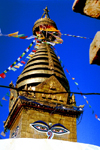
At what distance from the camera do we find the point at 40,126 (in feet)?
43.5

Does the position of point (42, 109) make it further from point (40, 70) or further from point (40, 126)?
point (40, 70)

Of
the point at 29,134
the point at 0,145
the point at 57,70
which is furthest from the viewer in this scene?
the point at 57,70

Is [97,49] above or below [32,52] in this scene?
below

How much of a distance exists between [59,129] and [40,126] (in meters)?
1.16

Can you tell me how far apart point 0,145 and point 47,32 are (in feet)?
56.8

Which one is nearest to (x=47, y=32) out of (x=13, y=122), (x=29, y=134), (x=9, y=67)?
(x=9, y=67)

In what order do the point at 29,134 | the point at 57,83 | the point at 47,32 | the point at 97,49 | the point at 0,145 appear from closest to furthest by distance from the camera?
the point at 97,49, the point at 0,145, the point at 29,134, the point at 57,83, the point at 47,32

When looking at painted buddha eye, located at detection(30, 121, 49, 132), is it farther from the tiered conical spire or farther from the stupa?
the tiered conical spire

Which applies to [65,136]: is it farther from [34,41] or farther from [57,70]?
[34,41]

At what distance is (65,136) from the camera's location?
13.5 meters

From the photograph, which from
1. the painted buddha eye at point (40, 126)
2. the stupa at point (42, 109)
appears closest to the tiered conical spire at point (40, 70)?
the stupa at point (42, 109)

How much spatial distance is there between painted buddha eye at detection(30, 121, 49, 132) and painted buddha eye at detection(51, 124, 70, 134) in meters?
0.41

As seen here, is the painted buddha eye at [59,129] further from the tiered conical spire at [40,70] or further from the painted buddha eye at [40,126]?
the tiered conical spire at [40,70]

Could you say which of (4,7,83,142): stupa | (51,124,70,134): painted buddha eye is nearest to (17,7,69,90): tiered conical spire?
(4,7,83,142): stupa
